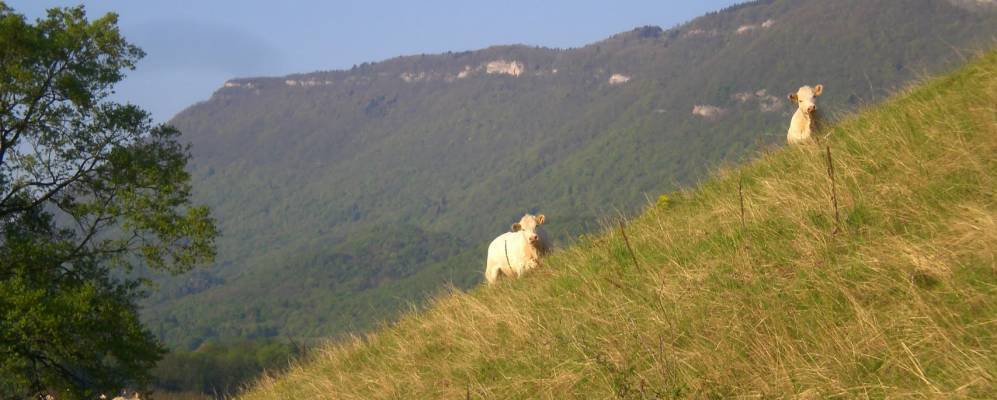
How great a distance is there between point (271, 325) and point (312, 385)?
195995 mm

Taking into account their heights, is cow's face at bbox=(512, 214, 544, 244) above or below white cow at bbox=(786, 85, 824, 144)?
below

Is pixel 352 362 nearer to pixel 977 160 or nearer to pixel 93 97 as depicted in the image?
pixel 977 160

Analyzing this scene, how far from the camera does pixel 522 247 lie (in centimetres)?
1411

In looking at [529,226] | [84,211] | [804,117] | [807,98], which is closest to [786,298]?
[529,226]

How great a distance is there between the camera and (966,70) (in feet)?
33.5

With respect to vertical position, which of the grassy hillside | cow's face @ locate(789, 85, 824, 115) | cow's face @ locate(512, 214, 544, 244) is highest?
cow's face @ locate(789, 85, 824, 115)

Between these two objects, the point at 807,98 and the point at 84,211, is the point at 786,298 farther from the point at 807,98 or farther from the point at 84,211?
the point at 84,211

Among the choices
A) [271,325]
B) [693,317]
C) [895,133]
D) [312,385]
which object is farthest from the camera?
[271,325]

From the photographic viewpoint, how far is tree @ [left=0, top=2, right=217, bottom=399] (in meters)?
23.3

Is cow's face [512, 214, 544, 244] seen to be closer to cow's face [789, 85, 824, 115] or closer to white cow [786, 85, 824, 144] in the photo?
white cow [786, 85, 824, 144]

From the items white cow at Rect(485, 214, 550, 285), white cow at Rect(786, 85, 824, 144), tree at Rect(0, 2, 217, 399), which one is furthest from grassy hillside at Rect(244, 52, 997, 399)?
tree at Rect(0, 2, 217, 399)

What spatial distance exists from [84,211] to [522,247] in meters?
16.1

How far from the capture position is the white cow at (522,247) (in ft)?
44.8

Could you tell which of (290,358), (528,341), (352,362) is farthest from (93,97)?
(528,341)
